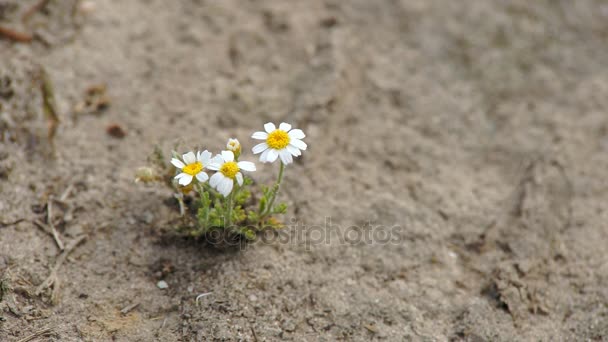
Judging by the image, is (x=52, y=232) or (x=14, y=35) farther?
(x=14, y=35)

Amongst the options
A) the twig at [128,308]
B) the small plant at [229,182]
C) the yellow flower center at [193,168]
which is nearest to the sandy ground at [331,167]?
the twig at [128,308]

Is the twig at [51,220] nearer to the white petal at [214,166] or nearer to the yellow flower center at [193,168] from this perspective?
the yellow flower center at [193,168]

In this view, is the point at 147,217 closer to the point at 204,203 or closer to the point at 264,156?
the point at 204,203

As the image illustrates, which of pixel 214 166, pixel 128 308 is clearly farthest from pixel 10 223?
pixel 214 166

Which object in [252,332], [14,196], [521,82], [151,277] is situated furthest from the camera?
[521,82]

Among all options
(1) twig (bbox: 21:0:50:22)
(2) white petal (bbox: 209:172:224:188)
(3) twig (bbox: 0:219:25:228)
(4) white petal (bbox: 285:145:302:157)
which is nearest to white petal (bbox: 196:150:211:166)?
(2) white petal (bbox: 209:172:224:188)

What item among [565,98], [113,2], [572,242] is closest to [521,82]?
[565,98]

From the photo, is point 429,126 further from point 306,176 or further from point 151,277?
point 151,277
